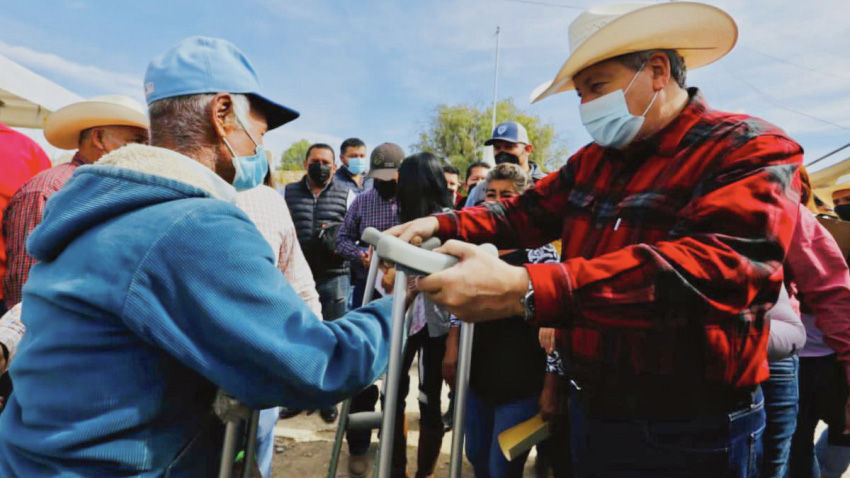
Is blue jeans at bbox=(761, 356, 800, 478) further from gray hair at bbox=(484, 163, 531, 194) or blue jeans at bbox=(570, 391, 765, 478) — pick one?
gray hair at bbox=(484, 163, 531, 194)

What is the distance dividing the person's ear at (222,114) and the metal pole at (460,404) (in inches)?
40.4

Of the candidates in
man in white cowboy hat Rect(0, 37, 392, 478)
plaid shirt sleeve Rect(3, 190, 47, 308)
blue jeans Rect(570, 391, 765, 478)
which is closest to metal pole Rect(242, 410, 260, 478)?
man in white cowboy hat Rect(0, 37, 392, 478)

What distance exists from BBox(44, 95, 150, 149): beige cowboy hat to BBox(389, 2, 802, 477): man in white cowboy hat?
2.40 m

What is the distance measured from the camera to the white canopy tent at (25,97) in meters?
5.96

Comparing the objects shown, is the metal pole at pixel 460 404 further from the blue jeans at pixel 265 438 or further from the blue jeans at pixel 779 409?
the blue jeans at pixel 779 409

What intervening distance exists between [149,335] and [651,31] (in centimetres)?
171

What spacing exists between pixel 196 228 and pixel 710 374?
58.2 inches

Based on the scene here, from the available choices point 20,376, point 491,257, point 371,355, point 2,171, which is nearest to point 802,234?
point 491,257

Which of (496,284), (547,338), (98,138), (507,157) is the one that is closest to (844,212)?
(507,157)

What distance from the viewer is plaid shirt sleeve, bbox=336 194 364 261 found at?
423cm

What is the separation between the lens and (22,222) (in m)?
2.42

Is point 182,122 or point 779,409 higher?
point 182,122

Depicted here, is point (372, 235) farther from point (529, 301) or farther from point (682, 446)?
point (682, 446)

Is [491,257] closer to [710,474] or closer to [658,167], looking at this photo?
[658,167]
